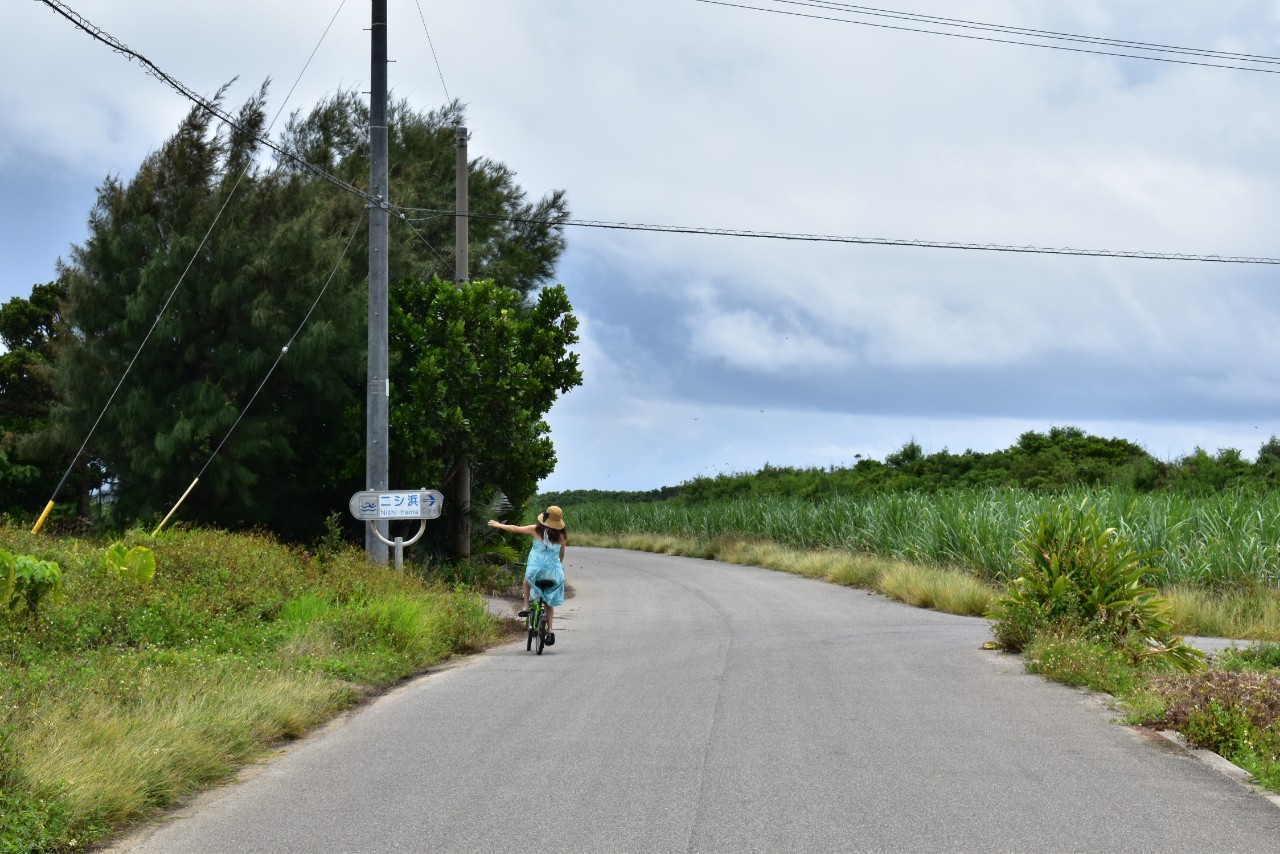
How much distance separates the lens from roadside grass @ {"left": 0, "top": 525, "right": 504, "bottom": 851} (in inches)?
261

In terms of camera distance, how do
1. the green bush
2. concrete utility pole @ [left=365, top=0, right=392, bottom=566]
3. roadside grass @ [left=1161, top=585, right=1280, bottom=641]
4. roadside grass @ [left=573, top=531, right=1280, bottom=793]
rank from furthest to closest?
A: concrete utility pole @ [left=365, top=0, right=392, bottom=566] < roadside grass @ [left=1161, top=585, right=1280, bottom=641] < roadside grass @ [left=573, top=531, right=1280, bottom=793] < the green bush

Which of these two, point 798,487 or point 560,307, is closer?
point 560,307

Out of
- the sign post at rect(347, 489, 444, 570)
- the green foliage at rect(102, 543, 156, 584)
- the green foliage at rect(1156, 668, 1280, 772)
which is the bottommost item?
the green foliage at rect(1156, 668, 1280, 772)

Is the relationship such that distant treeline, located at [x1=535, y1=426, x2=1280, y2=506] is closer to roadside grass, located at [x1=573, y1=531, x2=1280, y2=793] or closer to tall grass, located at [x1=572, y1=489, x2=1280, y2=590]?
tall grass, located at [x1=572, y1=489, x2=1280, y2=590]

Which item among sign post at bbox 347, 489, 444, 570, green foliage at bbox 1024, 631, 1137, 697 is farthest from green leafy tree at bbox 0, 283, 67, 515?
green foliage at bbox 1024, 631, 1137, 697

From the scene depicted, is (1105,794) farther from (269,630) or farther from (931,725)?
(269,630)

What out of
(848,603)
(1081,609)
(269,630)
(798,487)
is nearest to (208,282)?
(269,630)

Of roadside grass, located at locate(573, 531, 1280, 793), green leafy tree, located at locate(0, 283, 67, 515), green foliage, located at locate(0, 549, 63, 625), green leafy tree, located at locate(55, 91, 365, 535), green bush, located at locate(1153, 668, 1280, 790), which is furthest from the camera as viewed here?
green leafy tree, located at locate(0, 283, 67, 515)

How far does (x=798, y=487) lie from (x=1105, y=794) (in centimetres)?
4746

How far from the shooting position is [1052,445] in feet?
203

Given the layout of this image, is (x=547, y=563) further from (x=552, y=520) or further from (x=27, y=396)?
(x=27, y=396)

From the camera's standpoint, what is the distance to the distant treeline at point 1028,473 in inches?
1705

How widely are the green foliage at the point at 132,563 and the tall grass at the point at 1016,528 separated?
1258 centimetres

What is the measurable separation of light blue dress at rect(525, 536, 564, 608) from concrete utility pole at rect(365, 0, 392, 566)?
4.28 m
